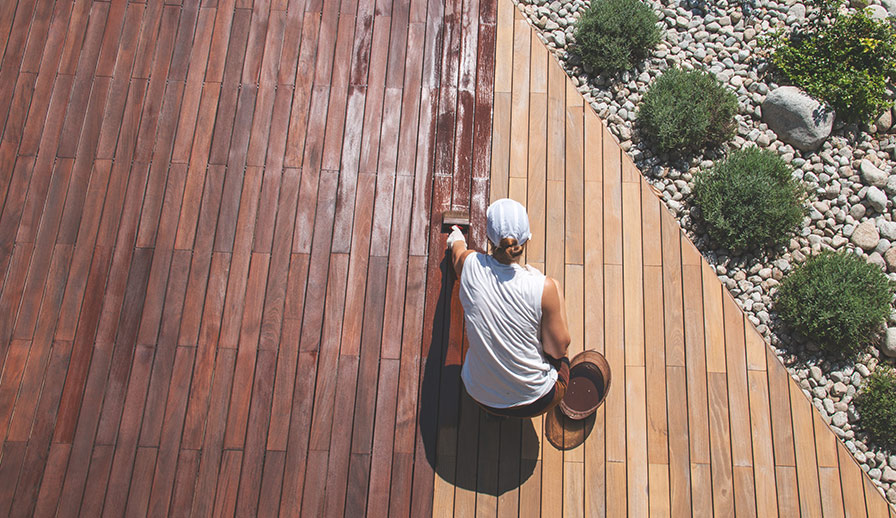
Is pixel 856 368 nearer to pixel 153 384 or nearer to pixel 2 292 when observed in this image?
pixel 153 384

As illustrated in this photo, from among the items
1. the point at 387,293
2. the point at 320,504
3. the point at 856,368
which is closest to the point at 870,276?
the point at 856,368

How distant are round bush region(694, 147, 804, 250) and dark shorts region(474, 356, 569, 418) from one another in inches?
55.4

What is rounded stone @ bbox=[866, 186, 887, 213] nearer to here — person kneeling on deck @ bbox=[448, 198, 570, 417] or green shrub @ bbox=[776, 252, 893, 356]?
green shrub @ bbox=[776, 252, 893, 356]

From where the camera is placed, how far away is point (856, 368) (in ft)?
11.5

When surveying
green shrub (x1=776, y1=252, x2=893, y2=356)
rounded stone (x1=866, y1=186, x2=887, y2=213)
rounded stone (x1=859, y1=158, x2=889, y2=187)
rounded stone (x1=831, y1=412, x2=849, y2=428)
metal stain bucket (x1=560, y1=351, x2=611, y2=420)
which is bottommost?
rounded stone (x1=831, y1=412, x2=849, y2=428)

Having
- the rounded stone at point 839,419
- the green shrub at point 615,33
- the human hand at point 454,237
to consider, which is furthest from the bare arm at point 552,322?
the green shrub at point 615,33

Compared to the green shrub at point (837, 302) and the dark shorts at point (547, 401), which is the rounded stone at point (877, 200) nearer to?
the green shrub at point (837, 302)

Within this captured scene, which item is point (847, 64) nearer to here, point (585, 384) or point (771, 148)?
point (771, 148)

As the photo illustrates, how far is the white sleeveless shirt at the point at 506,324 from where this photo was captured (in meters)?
2.69

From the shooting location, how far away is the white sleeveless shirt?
8.81 ft

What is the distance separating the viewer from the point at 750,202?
362 cm

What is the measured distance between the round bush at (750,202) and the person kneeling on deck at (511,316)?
147cm

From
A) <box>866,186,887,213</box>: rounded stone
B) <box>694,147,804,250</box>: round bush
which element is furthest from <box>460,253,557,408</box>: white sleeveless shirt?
<box>866,186,887,213</box>: rounded stone

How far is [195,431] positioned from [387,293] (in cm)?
128
